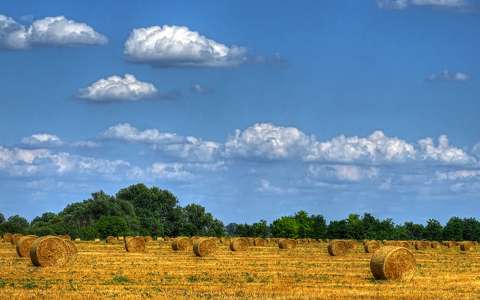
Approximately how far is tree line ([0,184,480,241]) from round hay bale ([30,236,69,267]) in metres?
59.1

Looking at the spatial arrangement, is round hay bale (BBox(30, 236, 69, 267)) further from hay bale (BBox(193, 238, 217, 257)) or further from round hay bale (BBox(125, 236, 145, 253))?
round hay bale (BBox(125, 236, 145, 253))

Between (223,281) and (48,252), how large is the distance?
11584 mm

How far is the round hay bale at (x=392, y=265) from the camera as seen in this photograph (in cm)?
3431

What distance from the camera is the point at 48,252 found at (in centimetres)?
4003

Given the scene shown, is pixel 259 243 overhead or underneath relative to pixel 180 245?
overhead

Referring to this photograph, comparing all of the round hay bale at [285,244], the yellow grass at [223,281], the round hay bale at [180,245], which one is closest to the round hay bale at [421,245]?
the round hay bale at [285,244]

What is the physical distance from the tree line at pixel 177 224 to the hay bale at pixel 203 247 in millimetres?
49092

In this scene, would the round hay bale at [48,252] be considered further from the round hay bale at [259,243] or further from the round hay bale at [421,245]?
the round hay bale at [421,245]

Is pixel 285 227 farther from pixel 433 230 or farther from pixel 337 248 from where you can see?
pixel 337 248

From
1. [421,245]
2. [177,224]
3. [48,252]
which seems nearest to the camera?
[48,252]

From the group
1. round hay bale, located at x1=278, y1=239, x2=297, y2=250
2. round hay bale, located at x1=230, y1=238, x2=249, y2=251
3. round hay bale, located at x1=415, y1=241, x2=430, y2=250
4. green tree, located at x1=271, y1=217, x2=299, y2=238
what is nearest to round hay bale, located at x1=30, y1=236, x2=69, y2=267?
round hay bale, located at x1=230, y1=238, x2=249, y2=251

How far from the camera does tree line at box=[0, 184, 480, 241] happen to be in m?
113

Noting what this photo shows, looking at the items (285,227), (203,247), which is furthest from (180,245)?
(285,227)

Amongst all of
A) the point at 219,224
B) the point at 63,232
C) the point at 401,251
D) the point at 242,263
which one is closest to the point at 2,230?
the point at 63,232
